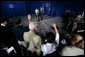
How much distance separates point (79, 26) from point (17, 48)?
2.05m

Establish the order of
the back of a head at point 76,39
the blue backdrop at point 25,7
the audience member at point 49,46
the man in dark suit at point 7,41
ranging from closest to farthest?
the audience member at point 49,46, the man in dark suit at point 7,41, the back of a head at point 76,39, the blue backdrop at point 25,7

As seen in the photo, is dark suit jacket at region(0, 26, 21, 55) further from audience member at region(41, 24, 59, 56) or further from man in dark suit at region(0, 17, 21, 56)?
audience member at region(41, 24, 59, 56)

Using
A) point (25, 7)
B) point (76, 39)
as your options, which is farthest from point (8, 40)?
point (25, 7)

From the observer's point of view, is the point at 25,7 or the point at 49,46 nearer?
the point at 49,46

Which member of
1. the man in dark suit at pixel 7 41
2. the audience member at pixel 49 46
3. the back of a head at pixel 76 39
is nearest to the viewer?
the audience member at pixel 49 46

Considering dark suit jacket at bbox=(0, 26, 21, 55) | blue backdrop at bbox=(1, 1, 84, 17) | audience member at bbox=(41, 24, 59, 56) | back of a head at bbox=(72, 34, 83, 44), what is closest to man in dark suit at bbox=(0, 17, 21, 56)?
dark suit jacket at bbox=(0, 26, 21, 55)

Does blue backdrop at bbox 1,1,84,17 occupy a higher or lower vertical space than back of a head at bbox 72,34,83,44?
higher

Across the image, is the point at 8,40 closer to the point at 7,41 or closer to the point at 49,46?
the point at 7,41

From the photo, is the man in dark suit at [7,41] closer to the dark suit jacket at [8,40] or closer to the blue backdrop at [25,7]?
the dark suit jacket at [8,40]

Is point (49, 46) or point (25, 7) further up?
point (25, 7)

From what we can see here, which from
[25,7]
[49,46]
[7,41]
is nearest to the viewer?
[49,46]

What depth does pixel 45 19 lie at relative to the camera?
6328mm

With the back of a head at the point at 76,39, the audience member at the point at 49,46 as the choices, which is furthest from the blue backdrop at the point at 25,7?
the audience member at the point at 49,46

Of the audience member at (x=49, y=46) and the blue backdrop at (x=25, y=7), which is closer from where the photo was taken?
the audience member at (x=49, y=46)
